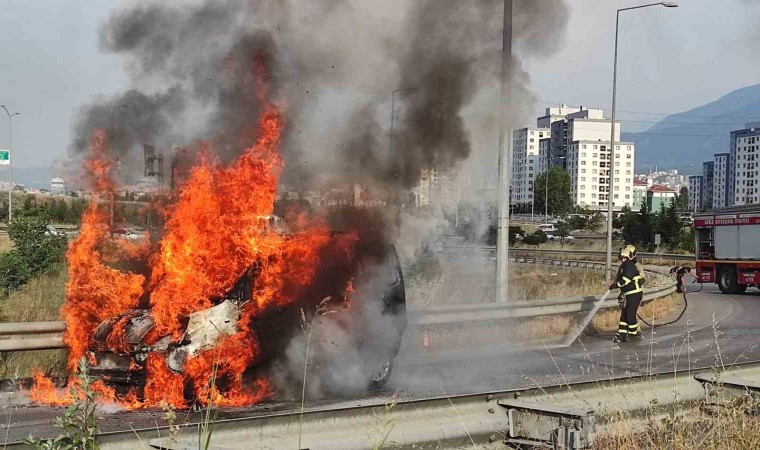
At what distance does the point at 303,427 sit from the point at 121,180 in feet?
28.7

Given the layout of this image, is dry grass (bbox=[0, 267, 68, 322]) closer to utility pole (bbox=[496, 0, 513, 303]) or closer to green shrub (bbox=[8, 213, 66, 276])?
green shrub (bbox=[8, 213, 66, 276])

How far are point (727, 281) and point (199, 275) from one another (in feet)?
71.8

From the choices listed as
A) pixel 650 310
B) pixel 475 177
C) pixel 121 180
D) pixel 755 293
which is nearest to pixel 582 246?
pixel 755 293

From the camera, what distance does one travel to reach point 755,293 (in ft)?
83.7

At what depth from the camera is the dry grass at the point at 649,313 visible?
605 inches

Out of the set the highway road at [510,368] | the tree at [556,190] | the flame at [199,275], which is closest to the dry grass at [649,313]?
the highway road at [510,368]

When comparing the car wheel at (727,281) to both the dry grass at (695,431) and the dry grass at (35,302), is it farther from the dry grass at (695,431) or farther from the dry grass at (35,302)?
the dry grass at (695,431)

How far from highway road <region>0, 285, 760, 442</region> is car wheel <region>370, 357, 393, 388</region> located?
143mm

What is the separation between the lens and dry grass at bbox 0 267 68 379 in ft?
31.5

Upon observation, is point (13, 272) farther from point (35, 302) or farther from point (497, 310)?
point (497, 310)

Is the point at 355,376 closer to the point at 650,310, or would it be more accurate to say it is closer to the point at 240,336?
the point at 240,336

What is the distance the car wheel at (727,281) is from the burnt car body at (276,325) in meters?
19.4

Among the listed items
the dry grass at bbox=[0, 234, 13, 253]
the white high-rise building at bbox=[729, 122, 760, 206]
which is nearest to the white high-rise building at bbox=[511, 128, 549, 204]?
the white high-rise building at bbox=[729, 122, 760, 206]

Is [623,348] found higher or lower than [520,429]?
lower
